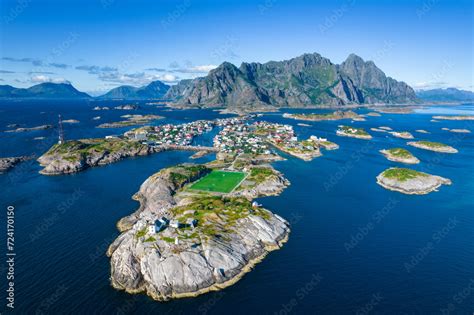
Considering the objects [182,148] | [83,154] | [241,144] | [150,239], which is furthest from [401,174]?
[83,154]

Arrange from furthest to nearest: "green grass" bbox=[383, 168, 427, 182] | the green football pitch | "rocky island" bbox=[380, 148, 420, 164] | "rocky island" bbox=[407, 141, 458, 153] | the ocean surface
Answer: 1. "rocky island" bbox=[407, 141, 458, 153]
2. "rocky island" bbox=[380, 148, 420, 164]
3. "green grass" bbox=[383, 168, 427, 182]
4. the green football pitch
5. the ocean surface

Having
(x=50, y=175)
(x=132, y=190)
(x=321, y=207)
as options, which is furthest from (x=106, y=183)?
(x=321, y=207)

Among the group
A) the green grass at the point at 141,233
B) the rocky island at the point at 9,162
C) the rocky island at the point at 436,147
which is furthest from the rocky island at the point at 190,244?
the rocky island at the point at 436,147

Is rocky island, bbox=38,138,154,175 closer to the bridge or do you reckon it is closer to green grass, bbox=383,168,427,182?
the bridge

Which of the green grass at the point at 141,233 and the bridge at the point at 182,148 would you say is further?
the bridge at the point at 182,148

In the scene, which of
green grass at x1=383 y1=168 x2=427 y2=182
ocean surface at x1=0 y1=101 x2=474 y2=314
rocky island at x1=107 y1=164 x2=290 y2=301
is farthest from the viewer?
green grass at x1=383 y1=168 x2=427 y2=182

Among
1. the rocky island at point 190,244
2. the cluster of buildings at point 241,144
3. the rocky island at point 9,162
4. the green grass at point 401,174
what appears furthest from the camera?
the cluster of buildings at point 241,144

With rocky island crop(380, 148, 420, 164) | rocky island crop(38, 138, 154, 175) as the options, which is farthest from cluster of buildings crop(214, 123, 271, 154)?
rocky island crop(380, 148, 420, 164)

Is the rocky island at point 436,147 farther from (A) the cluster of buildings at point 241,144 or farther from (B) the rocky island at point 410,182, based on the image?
(A) the cluster of buildings at point 241,144
